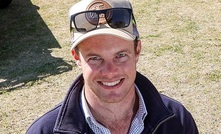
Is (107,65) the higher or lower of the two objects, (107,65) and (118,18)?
the lower

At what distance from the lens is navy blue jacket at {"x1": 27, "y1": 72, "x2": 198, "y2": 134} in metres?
2.56

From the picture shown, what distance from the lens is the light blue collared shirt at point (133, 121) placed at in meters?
2.63

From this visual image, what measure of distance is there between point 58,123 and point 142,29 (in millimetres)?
7087

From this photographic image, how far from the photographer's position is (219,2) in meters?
11.1

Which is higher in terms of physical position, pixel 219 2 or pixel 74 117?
pixel 74 117

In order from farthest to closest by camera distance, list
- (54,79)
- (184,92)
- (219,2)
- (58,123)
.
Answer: (219,2) < (54,79) < (184,92) < (58,123)

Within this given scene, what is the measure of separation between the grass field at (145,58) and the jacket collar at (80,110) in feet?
10.9

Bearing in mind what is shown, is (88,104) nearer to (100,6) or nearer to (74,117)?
(74,117)

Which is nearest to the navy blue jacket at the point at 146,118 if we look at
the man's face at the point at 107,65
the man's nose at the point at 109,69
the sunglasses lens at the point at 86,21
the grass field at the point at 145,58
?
the man's face at the point at 107,65

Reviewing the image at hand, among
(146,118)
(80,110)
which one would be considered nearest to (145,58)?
(146,118)

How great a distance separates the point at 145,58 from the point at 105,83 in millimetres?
5468

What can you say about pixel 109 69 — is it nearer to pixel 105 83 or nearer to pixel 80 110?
pixel 105 83

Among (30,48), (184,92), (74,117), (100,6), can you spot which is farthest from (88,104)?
(30,48)

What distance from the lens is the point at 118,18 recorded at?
258 cm
